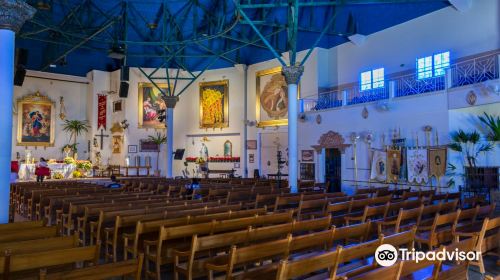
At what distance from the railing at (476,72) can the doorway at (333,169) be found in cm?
607

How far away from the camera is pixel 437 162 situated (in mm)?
13281

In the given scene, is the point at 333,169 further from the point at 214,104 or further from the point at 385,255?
the point at 385,255

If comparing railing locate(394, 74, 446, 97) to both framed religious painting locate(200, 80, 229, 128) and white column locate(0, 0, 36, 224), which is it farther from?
white column locate(0, 0, 36, 224)

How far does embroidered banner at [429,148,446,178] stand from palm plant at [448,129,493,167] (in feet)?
1.48

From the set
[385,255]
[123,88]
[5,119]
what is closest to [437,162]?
[385,255]

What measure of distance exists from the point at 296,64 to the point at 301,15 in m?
6.79

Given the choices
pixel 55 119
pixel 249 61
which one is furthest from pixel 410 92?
pixel 55 119

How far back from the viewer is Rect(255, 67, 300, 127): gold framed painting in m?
22.2

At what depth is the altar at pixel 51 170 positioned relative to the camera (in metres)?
22.4

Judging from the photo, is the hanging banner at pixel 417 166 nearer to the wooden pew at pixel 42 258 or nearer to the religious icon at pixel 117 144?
the wooden pew at pixel 42 258

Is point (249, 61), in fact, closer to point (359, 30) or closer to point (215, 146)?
point (215, 146)

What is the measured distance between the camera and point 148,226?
5.55 meters

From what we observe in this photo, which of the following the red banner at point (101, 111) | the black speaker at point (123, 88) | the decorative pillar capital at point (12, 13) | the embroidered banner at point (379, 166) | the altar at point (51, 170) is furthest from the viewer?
the red banner at point (101, 111)

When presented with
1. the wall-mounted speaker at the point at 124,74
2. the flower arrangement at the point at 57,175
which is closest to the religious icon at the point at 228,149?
the wall-mounted speaker at the point at 124,74
